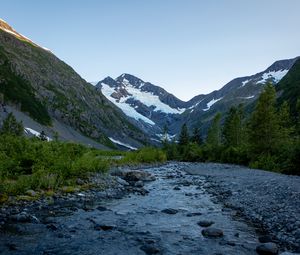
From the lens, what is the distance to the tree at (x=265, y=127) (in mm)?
51072

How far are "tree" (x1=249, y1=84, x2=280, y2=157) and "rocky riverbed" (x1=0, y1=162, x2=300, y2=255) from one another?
2885 cm

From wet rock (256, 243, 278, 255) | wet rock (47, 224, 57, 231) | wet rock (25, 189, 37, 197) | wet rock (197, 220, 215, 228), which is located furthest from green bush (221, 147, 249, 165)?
wet rock (256, 243, 278, 255)

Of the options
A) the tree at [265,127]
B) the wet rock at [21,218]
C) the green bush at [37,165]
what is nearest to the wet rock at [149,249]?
the wet rock at [21,218]

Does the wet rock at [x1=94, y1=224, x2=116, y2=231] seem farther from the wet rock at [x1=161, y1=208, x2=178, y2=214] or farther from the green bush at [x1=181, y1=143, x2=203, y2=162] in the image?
the green bush at [x1=181, y1=143, x2=203, y2=162]

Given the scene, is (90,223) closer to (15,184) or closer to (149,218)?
(149,218)

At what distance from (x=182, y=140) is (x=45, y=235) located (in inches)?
3670

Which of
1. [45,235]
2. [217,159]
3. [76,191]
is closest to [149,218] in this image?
[45,235]

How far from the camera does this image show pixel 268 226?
1455 cm

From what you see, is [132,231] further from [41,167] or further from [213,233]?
[41,167]

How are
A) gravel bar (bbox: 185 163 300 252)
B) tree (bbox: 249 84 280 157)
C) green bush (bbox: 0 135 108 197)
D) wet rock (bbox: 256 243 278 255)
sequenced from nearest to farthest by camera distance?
1. wet rock (bbox: 256 243 278 255)
2. gravel bar (bbox: 185 163 300 252)
3. green bush (bbox: 0 135 108 197)
4. tree (bbox: 249 84 280 157)

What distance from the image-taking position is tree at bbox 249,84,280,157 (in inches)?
2011

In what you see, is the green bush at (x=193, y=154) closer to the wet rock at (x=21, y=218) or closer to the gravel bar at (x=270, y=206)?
the gravel bar at (x=270, y=206)

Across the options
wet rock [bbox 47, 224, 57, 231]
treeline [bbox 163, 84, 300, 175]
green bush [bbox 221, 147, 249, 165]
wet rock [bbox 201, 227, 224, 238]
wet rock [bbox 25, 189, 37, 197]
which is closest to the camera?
wet rock [bbox 201, 227, 224, 238]

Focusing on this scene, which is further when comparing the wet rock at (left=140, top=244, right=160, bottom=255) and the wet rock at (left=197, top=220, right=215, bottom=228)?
the wet rock at (left=197, top=220, right=215, bottom=228)
